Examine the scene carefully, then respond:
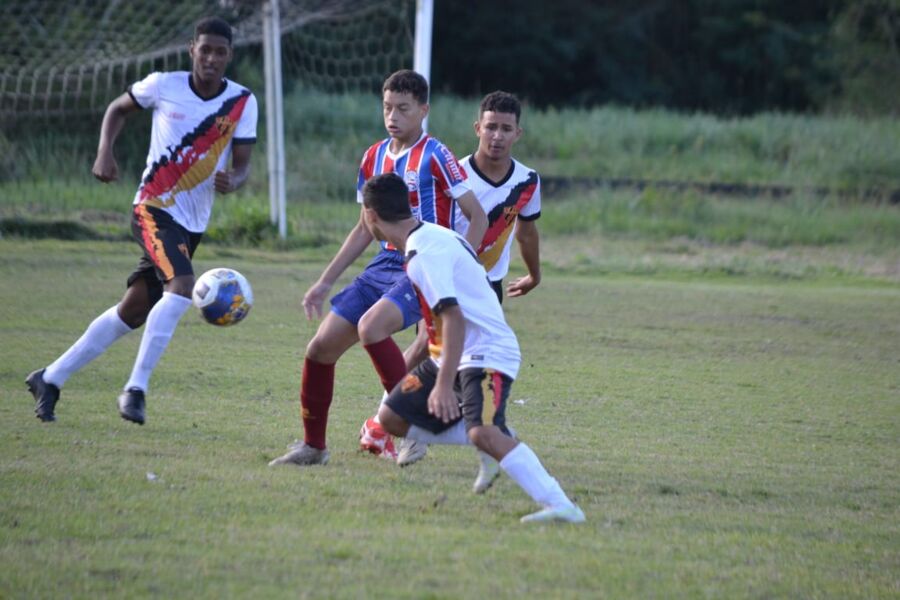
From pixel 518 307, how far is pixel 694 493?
6.92 meters

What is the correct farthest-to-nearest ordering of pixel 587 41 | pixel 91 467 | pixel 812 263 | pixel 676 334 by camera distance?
pixel 587 41 → pixel 812 263 → pixel 676 334 → pixel 91 467

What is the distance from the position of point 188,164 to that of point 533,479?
277 centimetres

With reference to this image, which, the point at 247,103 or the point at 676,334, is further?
the point at 676,334

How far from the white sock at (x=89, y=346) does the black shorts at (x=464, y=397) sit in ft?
6.38

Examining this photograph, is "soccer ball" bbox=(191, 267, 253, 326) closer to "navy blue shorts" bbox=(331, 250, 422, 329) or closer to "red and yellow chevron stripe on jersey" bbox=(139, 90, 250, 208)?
"red and yellow chevron stripe on jersey" bbox=(139, 90, 250, 208)

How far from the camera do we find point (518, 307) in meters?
12.2

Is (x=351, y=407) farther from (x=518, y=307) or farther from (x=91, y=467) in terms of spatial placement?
(x=518, y=307)

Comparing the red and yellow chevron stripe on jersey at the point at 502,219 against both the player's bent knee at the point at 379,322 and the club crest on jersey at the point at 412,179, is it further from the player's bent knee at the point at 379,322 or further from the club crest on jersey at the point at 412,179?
the player's bent knee at the point at 379,322

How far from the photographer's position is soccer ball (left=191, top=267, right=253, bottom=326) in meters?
6.16

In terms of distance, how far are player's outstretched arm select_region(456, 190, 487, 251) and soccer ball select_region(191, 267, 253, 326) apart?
118cm

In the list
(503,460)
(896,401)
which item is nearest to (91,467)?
(503,460)

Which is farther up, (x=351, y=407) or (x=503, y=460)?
(x=503, y=460)

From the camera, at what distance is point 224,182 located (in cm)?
634

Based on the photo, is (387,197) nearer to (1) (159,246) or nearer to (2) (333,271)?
(2) (333,271)
